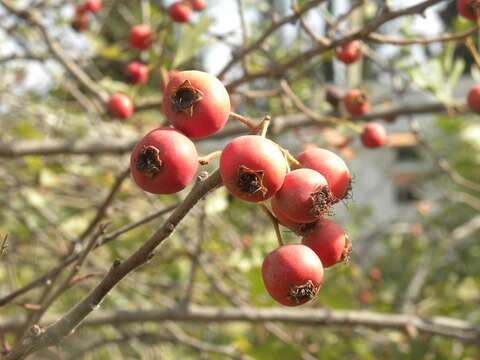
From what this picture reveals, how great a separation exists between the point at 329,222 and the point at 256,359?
1.89 metres

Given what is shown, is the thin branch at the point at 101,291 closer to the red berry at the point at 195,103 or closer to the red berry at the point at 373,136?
the red berry at the point at 195,103

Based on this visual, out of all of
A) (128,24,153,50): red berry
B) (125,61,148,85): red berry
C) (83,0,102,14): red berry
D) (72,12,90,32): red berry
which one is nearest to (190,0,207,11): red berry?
(128,24,153,50): red berry

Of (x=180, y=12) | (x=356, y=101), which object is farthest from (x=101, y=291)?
(x=180, y=12)

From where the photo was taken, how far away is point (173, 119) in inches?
45.1

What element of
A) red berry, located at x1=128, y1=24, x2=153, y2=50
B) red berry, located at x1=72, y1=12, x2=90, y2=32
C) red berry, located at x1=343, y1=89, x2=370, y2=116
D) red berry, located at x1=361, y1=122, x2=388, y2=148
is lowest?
red berry, located at x1=72, y1=12, x2=90, y2=32

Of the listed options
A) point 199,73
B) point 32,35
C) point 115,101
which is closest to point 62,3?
point 32,35

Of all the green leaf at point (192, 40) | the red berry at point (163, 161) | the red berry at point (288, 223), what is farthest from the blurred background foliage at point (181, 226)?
the red berry at point (163, 161)

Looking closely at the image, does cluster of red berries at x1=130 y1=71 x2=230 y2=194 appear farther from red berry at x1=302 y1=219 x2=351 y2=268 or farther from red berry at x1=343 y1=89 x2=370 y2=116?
red berry at x1=343 y1=89 x2=370 y2=116

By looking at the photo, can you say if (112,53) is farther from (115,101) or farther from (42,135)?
(115,101)

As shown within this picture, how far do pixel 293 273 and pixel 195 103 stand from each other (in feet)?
1.21

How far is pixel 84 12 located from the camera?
154 inches

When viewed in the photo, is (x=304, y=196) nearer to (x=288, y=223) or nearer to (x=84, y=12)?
(x=288, y=223)

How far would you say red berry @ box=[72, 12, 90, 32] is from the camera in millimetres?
3928

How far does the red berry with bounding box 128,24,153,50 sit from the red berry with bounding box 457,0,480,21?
1.64 metres
